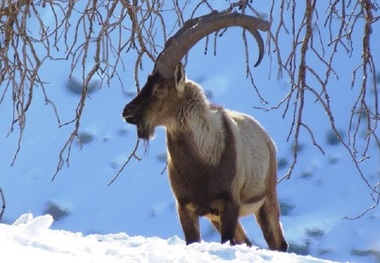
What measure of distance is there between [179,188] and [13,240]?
9.08 feet

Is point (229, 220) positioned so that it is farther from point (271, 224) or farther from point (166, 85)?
point (271, 224)

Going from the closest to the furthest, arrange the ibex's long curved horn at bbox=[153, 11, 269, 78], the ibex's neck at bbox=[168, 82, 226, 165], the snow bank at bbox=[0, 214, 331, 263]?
the snow bank at bbox=[0, 214, 331, 263] < the ibex's long curved horn at bbox=[153, 11, 269, 78] < the ibex's neck at bbox=[168, 82, 226, 165]

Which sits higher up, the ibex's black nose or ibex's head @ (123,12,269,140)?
ibex's head @ (123,12,269,140)

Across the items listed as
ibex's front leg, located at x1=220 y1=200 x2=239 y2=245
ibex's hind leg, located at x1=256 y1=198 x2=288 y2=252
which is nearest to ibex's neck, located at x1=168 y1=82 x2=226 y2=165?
ibex's front leg, located at x1=220 y1=200 x2=239 y2=245

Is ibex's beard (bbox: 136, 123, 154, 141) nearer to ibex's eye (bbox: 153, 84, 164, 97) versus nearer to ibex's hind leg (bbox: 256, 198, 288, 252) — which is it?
ibex's eye (bbox: 153, 84, 164, 97)

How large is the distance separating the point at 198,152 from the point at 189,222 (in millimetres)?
463

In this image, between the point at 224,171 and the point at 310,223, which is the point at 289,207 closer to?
the point at 310,223

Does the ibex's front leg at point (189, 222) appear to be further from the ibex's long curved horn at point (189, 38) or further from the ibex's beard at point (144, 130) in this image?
the ibex's long curved horn at point (189, 38)

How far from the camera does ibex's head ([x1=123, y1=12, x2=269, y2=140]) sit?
5.46 m

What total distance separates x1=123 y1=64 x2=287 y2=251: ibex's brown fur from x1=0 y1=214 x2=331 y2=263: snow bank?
2.08 metres

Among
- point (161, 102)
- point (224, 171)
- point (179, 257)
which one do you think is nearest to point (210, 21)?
point (161, 102)

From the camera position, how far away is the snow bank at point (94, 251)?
2736 mm

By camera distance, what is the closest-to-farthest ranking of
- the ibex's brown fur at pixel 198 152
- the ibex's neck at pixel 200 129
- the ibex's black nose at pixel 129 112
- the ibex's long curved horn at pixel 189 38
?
the ibex's long curved horn at pixel 189 38 < the ibex's black nose at pixel 129 112 < the ibex's brown fur at pixel 198 152 < the ibex's neck at pixel 200 129

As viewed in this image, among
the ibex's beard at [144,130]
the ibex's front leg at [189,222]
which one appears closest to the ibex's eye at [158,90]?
the ibex's beard at [144,130]
